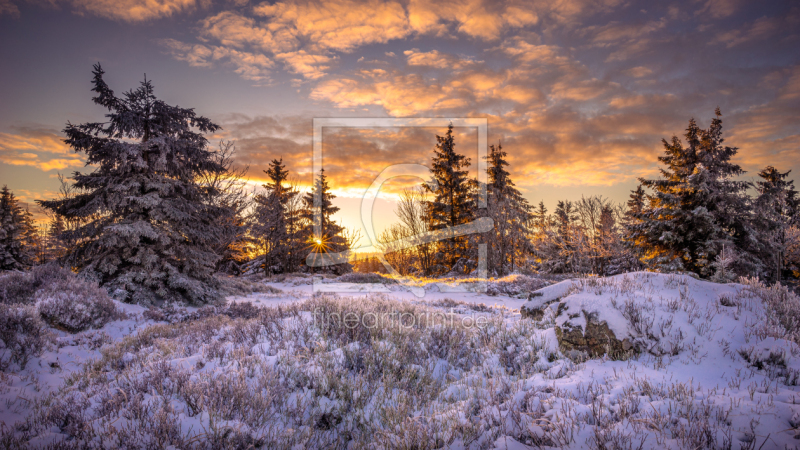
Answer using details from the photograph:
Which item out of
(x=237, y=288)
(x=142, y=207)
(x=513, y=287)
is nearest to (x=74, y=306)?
(x=142, y=207)

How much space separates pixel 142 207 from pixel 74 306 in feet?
14.8

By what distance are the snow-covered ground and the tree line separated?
5763 millimetres

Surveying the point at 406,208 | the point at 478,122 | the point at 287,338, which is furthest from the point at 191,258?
the point at 406,208

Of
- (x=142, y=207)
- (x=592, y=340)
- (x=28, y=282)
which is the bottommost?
(x=592, y=340)

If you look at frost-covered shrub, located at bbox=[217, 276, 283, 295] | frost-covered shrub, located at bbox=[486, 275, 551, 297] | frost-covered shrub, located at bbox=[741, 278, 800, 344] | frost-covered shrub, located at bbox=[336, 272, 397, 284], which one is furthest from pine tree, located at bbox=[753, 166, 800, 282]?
frost-covered shrub, located at bbox=[217, 276, 283, 295]

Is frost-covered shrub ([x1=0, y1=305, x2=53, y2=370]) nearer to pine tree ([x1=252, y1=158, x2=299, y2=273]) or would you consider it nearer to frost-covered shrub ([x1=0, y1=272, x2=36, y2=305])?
frost-covered shrub ([x1=0, y1=272, x2=36, y2=305])

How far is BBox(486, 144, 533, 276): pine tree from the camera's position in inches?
1169

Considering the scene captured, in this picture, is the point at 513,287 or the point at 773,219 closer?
the point at 513,287

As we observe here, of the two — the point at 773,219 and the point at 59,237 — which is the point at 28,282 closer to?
the point at 59,237

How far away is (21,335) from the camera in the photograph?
5.36m

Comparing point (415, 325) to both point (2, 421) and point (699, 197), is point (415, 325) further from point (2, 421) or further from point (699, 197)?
point (699, 197)

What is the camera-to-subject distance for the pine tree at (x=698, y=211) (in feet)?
64.3

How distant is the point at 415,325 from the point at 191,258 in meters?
9.80

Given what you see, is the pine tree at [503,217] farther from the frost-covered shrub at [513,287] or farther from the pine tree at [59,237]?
the pine tree at [59,237]
